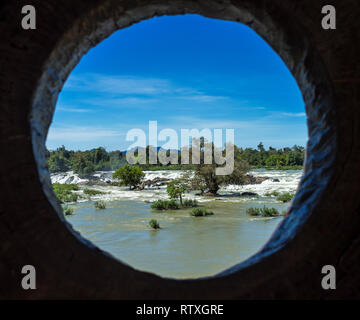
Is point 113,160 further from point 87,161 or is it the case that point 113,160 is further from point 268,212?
point 268,212

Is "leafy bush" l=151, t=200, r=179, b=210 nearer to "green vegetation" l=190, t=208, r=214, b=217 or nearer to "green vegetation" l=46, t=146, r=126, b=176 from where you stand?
"green vegetation" l=190, t=208, r=214, b=217

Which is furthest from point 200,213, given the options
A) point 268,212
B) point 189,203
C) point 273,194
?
point 273,194

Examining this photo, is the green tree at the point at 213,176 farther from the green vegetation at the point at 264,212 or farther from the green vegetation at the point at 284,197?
the green vegetation at the point at 264,212

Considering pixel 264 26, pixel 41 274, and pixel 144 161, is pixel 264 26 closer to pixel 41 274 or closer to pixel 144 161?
pixel 41 274

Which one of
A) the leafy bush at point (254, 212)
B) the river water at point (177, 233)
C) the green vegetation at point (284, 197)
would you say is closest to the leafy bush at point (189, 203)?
the river water at point (177, 233)

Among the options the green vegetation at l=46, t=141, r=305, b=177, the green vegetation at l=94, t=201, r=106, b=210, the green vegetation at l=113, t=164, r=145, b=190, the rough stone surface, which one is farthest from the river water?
the green vegetation at l=46, t=141, r=305, b=177
